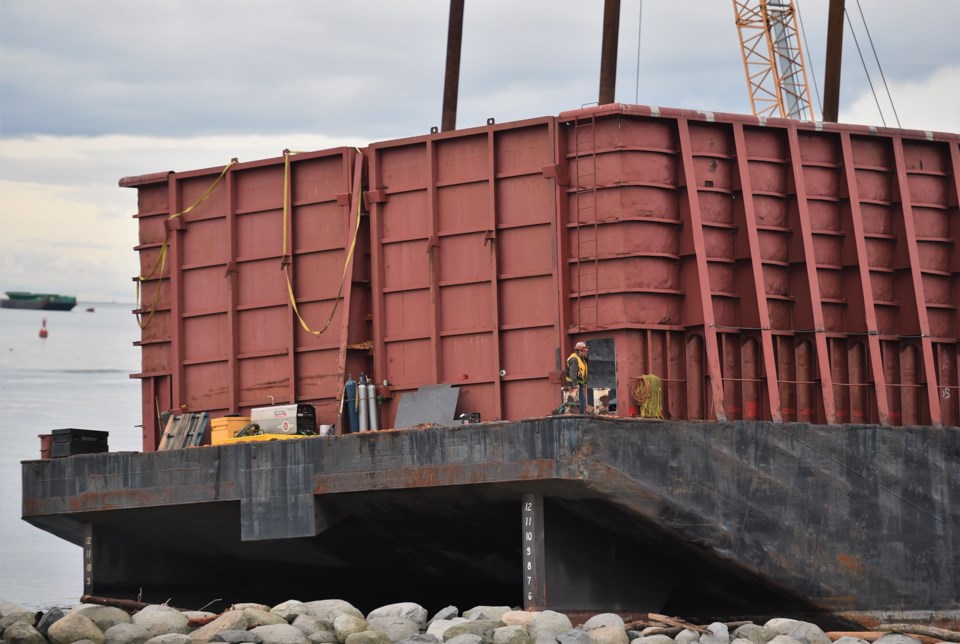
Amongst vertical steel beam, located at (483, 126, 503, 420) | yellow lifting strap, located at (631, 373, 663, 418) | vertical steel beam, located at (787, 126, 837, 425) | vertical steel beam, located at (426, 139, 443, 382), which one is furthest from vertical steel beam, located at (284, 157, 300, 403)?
vertical steel beam, located at (787, 126, 837, 425)

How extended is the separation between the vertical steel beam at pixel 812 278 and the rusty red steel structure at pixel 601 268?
0.05 m

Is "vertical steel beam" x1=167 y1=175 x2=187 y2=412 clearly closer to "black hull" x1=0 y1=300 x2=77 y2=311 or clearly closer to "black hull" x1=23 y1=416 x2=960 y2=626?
"black hull" x1=23 y1=416 x2=960 y2=626

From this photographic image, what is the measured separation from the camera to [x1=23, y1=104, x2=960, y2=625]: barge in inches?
984

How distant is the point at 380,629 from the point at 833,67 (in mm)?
16257

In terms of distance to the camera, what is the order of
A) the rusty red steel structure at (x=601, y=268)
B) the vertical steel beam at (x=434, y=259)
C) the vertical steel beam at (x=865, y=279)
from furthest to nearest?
the vertical steel beam at (x=434, y=259) < the vertical steel beam at (x=865, y=279) < the rusty red steel structure at (x=601, y=268)

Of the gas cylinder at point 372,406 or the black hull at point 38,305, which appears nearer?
the gas cylinder at point 372,406

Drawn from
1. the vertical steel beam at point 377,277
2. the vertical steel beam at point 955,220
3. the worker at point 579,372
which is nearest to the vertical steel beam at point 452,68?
the vertical steel beam at point 377,277

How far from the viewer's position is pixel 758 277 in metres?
26.6

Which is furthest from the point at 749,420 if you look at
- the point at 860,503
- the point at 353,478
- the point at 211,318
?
the point at 211,318

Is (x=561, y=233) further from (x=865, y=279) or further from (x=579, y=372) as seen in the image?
(x=865, y=279)

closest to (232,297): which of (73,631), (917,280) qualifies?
(73,631)

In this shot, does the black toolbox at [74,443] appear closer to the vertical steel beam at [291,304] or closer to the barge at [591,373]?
the barge at [591,373]

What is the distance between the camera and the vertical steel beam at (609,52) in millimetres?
30062

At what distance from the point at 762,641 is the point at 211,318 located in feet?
42.6
